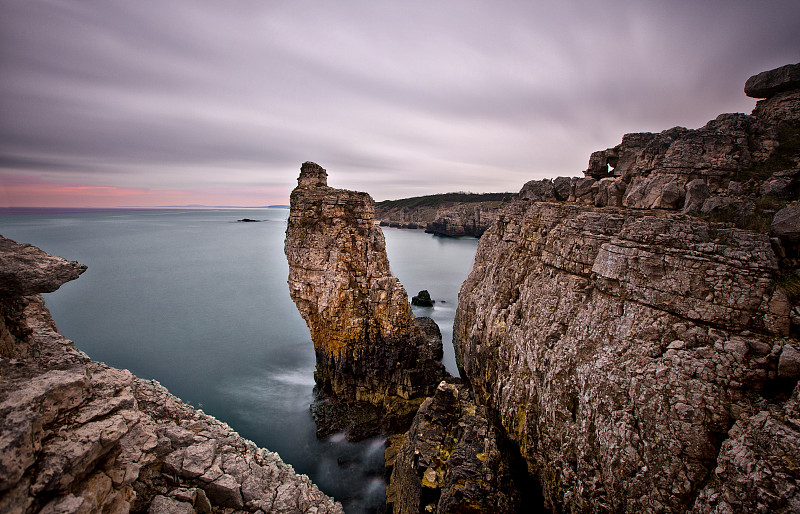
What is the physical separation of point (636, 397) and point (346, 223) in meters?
13.7

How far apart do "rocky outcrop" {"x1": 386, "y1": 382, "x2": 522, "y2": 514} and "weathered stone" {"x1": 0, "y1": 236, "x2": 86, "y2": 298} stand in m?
10.0

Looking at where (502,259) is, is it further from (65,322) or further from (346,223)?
(65,322)

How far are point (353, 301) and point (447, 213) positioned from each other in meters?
100

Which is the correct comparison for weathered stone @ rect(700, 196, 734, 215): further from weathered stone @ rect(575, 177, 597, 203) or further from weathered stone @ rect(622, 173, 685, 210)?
weathered stone @ rect(575, 177, 597, 203)

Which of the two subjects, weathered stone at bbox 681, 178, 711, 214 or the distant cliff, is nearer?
weathered stone at bbox 681, 178, 711, 214

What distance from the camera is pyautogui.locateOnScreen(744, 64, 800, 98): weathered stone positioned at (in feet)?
37.7

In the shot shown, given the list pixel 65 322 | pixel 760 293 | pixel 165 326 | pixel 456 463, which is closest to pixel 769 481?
pixel 760 293

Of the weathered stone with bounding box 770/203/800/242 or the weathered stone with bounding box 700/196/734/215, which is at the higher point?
the weathered stone with bounding box 700/196/734/215

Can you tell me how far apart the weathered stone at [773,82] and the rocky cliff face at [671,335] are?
3.5 inches

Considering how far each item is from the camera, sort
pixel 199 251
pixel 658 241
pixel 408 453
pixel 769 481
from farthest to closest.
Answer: pixel 199 251 → pixel 408 453 → pixel 658 241 → pixel 769 481

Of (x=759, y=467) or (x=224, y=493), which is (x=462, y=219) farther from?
(x=224, y=493)

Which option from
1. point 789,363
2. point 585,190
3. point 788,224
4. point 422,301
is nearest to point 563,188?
point 585,190

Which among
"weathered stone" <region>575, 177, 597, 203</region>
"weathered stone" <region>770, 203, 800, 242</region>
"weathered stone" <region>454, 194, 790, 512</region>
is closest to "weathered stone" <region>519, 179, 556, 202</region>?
"weathered stone" <region>575, 177, 597, 203</region>

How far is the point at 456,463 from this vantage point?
9789mm
